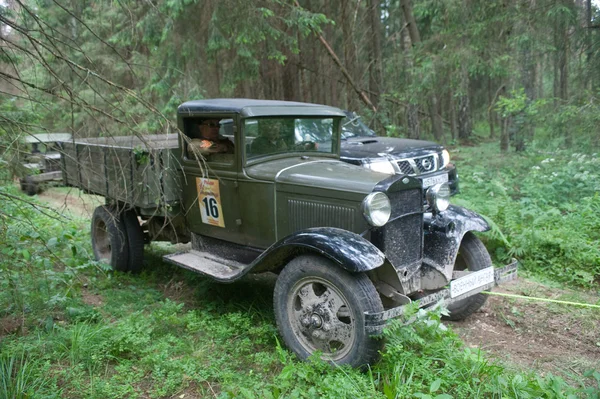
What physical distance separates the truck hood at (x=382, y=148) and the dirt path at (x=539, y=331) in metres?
2.64

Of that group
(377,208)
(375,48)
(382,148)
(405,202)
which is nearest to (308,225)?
(377,208)

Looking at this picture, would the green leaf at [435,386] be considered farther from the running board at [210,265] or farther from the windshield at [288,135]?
the windshield at [288,135]

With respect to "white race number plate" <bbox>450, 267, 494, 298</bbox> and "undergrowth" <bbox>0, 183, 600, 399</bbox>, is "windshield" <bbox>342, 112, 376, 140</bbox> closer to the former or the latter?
"undergrowth" <bbox>0, 183, 600, 399</bbox>

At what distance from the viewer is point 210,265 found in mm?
4613

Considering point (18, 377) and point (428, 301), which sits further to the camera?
point (428, 301)

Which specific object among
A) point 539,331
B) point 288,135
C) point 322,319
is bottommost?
point 539,331

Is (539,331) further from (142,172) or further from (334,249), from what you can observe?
(142,172)

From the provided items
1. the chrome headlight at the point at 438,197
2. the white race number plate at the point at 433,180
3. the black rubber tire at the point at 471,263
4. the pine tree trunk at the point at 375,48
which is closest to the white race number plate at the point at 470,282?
the black rubber tire at the point at 471,263

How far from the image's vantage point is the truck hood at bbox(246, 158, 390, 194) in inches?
151

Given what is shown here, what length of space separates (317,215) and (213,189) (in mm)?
1281

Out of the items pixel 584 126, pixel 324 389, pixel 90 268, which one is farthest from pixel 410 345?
pixel 584 126

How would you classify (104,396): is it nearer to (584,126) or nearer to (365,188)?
(365,188)

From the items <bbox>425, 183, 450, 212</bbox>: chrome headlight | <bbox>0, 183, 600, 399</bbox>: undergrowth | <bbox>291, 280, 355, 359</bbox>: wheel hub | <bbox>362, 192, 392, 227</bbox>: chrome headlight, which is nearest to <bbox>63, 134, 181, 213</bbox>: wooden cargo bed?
<bbox>0, 183, 600, 399</bbox>: undergrowth

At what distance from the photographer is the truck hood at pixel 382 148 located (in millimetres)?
7020
